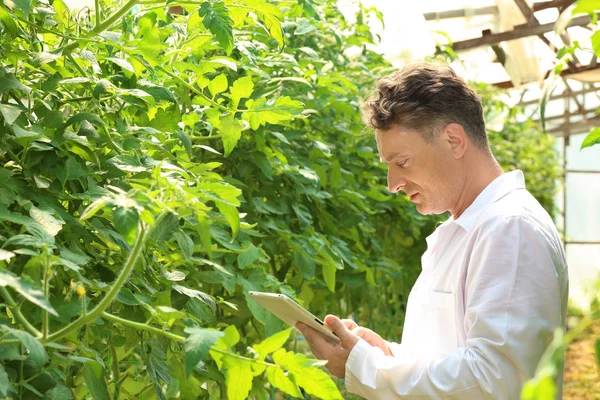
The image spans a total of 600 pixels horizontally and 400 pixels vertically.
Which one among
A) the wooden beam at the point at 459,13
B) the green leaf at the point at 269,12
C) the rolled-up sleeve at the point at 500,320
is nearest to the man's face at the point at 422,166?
the rolled-up sleeve at the point at 500,320

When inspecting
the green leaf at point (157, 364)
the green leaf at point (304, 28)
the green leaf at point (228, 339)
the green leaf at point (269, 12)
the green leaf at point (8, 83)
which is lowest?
the green leaf at point (157, 364)

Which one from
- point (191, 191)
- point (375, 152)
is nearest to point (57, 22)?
point (191, 191)

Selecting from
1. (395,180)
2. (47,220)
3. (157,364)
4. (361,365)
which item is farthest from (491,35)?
(47,220)

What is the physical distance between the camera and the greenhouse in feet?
2.99

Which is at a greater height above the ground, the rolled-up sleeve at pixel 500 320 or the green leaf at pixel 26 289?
the green leaf at pixel 26 289

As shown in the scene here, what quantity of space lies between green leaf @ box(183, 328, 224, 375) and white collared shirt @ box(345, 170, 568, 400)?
612mm

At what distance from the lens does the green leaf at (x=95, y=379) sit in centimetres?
107

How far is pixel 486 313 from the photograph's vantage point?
1356mm

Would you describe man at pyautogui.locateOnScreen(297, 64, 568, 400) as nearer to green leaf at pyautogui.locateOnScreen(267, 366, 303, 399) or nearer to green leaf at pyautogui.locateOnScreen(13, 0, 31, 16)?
green leaf at pyautogui.locateOnScreen(267, 366, 303, 399)

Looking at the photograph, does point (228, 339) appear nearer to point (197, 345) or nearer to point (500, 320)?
point (197, 345)

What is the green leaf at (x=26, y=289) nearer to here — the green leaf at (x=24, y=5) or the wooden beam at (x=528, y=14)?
the green leaf at (x=24, y=5)

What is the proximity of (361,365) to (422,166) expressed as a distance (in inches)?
15.7

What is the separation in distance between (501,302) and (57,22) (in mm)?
827

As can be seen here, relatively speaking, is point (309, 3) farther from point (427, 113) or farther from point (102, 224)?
point (102, 224)
